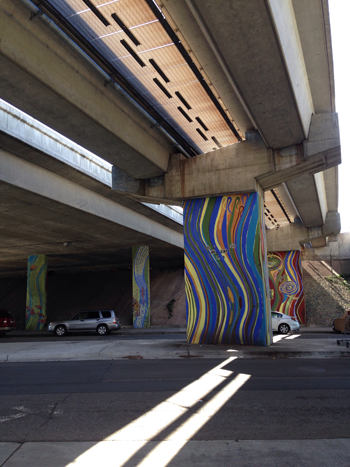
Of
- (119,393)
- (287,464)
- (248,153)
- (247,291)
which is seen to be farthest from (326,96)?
(287,464)

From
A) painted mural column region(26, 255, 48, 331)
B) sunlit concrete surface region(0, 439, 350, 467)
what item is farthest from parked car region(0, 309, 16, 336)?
sunlit concrete surface region(0, 439, 350, 467)

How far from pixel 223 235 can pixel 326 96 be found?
629 centimetres

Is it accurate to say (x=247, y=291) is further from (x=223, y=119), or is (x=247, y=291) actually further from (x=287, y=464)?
(x=287, y=464)

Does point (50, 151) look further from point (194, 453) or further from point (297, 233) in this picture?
point (297, 233)

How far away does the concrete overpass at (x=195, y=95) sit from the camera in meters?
9.73

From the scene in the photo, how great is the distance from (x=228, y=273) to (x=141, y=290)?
18.1 metres

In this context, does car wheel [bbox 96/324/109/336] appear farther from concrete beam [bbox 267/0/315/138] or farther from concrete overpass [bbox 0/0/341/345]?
concrete beam [bbox 267/0/315/138]

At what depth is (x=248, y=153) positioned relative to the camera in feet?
49.5

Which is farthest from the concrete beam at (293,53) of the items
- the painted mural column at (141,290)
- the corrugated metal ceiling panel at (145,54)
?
the painted mural column at (141,290)

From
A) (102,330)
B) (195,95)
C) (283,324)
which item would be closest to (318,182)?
(283,324)

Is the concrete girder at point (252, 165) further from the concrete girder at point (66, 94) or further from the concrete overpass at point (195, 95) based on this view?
the concrete girder at point (66, 94)

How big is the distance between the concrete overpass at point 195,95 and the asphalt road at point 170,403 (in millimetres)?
5535

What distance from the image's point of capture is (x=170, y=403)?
6.42 meters

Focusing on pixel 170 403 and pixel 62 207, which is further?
pixel 62 207
